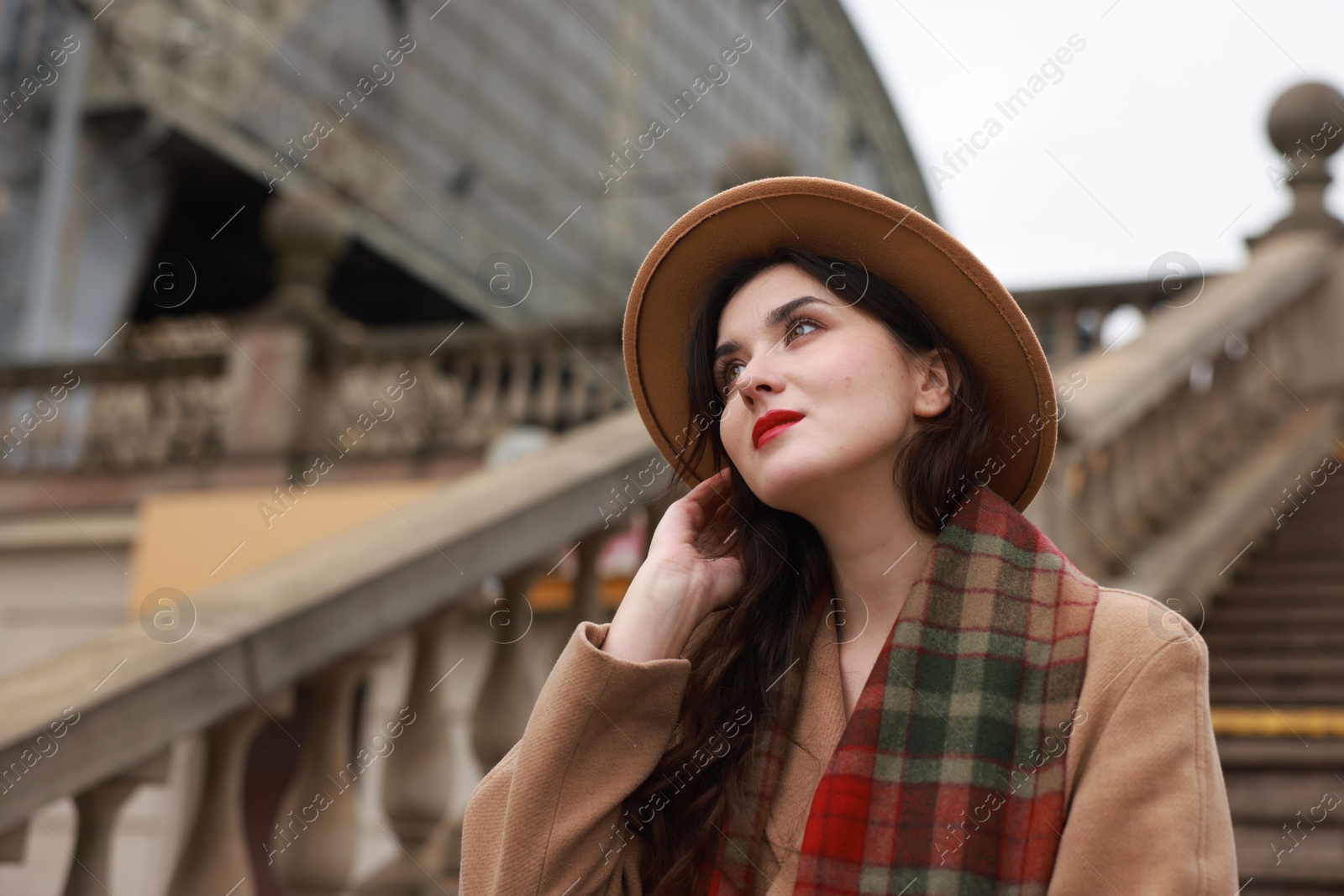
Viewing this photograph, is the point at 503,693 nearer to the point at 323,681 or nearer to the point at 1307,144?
the point at 323,681

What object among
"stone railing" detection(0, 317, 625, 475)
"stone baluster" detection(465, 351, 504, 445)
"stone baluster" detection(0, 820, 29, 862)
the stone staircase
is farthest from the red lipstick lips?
"stone baluster" detection(465, 351, 504, 445)

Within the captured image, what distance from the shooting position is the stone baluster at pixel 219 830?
8.41 feet

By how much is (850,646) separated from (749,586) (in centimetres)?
17

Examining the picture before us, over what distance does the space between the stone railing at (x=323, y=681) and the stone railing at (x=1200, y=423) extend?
158cm

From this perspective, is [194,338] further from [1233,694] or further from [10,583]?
[1233,694]

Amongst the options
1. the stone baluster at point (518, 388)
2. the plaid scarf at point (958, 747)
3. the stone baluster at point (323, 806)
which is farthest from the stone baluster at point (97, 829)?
the stone baluster at point (518, 388)

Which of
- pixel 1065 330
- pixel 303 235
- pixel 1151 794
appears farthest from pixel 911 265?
pixel 303 235

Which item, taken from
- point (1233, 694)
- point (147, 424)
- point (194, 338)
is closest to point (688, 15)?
point (194, 338)

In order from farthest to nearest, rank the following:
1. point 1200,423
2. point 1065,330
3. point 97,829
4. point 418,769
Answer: point 1065,330 < point 1200,423 < point 418,769 < point 97,829

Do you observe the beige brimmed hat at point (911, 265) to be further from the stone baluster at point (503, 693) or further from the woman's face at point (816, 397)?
the stone baluster at point (503, 693)

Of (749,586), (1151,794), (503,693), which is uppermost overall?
(749,586)

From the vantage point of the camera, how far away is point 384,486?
7547mm

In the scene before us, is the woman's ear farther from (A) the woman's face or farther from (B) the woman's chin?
(B) the woman's chin

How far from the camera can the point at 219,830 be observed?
2.58 metres
